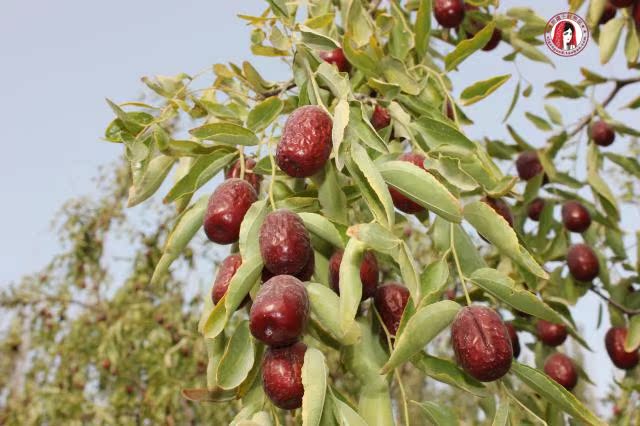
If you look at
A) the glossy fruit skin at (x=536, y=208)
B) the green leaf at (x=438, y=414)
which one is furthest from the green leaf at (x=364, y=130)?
the glossy fruit skin at (x=536, y=208)

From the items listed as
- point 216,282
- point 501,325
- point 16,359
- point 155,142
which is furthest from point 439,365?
point 16,359

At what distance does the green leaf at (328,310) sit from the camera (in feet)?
3.02

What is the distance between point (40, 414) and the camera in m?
5.06

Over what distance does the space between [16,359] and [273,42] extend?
19.8 feet

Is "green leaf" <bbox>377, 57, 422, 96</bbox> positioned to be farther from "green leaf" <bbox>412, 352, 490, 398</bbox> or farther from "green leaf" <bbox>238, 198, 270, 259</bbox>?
"green leaf" <bbox>412, 352, 490, 398</bbox>

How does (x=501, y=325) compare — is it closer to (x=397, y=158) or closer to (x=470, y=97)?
(x=397, y=158)

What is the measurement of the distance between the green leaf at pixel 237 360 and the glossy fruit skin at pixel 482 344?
0.32 meters

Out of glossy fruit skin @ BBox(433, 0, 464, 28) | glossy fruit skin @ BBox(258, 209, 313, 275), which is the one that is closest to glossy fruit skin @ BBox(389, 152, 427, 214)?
glossy fruit skin @ BBox(258, 209, 313, 275)

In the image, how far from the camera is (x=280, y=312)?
0.89m

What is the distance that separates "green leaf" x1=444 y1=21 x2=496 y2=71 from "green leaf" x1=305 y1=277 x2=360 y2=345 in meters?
0.65

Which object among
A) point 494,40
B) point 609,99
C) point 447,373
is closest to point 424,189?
point 447,373

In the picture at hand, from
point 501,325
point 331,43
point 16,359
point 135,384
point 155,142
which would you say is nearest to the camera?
point 501,325

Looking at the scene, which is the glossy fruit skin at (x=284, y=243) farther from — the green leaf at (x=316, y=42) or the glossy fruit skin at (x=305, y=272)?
the green leaf at (x=316, y=42)

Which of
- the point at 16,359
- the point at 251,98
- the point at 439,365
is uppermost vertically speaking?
the point at 251,98
